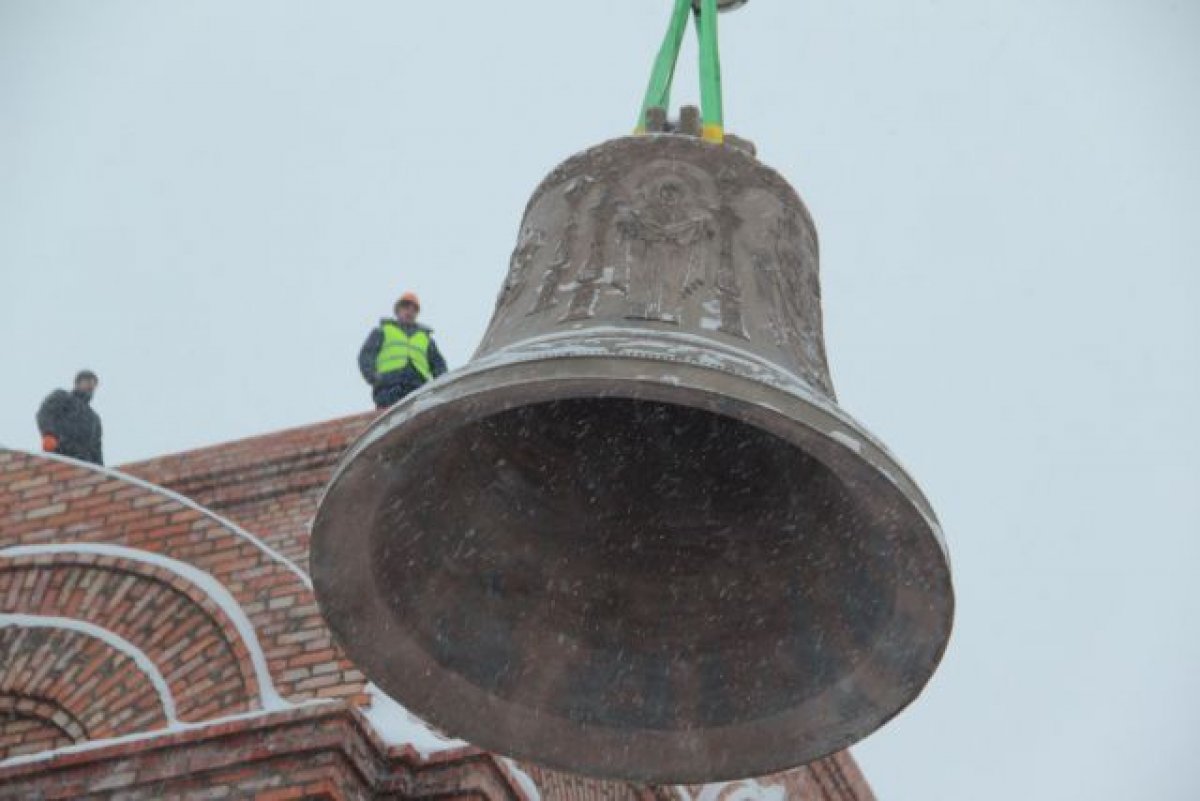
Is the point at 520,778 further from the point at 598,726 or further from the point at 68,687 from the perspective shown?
the point at 598,726

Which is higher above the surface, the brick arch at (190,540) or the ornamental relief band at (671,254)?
the brick arch at (190,540)

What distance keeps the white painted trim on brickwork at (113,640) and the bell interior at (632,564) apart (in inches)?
119

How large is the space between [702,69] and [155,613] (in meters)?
3.70

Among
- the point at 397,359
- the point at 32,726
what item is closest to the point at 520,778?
the point at 32,726

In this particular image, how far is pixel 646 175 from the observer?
349 centimetres

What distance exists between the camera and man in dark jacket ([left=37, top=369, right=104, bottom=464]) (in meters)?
10.6

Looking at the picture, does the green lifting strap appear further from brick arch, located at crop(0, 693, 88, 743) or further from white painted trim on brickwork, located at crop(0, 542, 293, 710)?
brick arch, located at crop(0, 693, 88, 743)

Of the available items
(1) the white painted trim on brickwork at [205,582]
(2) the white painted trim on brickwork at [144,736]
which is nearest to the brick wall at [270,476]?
(1) the white painted trim on brickwork at [205,582]

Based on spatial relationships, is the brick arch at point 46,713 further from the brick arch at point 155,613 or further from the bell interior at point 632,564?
the bell interior at point 632,564

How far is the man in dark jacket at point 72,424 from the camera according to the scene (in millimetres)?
10641

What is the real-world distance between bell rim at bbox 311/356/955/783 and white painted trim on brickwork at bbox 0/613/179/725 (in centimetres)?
316

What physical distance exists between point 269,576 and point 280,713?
1.33m

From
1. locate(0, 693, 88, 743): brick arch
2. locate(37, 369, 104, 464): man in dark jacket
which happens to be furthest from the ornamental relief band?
locate(37, 369, 104, 464): man in dark jacket

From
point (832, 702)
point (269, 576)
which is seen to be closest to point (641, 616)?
point (832, 702)
